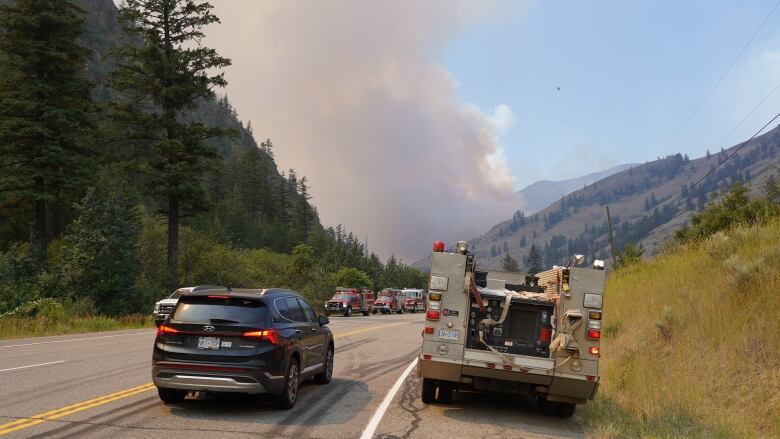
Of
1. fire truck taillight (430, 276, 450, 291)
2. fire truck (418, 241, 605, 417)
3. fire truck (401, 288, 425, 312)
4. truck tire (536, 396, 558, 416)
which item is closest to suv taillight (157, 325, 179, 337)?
fire truck (418, 241, 605, 417)

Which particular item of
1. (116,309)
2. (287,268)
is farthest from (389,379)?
(287,268)

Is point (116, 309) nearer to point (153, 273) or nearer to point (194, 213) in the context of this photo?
point (194, 213)

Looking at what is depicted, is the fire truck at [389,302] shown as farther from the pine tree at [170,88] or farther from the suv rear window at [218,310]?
the suv rear window at [218,310]

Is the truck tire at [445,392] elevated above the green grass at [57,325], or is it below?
above

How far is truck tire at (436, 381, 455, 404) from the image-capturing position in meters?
9.95

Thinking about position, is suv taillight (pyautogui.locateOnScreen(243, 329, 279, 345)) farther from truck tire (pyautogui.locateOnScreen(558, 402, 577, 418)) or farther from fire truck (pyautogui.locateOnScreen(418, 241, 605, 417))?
truck tire (pyautogui.locateOnScreen(558, 402, 577, 418))

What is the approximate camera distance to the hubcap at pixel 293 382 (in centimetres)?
905

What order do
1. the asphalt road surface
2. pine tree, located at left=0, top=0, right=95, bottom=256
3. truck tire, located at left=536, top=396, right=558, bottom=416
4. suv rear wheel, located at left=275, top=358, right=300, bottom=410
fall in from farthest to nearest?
1. pine tree, located at left=0, top=0, right=95, bottom=256
2. truck tire, located at left=536, top=396, right=558, bottom=416
3. suv rear wheel, located at left=275, top=358, right=300, bottom=410
4. the asphalt road surface

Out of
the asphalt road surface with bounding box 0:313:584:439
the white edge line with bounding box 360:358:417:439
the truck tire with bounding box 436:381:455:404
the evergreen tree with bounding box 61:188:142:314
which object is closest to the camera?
the asphalt road surface with bounding box 0:313:584:439

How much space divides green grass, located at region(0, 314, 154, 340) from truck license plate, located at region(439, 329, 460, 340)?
16.9 meters

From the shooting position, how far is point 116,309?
32.4m

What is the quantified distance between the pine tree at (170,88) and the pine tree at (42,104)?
3275mm

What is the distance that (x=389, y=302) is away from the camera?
63969mm

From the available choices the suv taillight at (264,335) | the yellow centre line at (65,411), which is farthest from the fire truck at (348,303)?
the suv taillight at (264,335)
